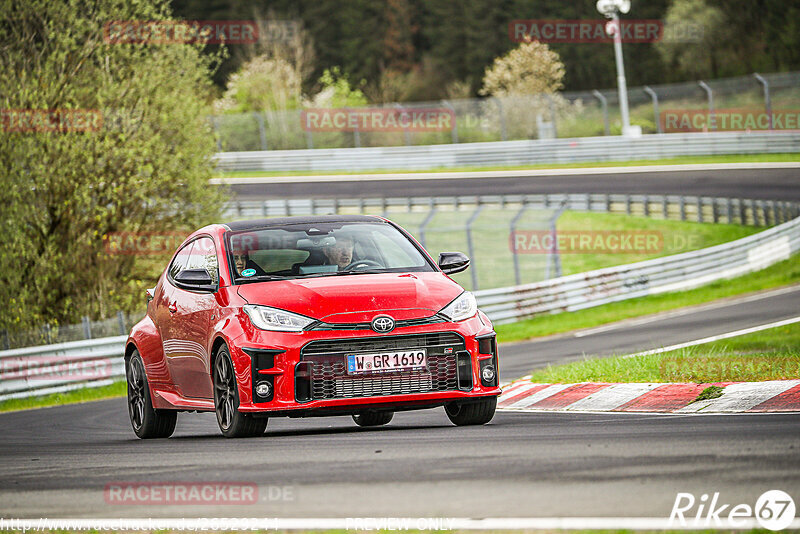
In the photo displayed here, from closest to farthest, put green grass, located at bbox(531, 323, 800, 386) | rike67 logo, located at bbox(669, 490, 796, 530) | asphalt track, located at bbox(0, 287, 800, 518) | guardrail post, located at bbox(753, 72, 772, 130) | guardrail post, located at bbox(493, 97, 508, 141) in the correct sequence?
1. rike67 logo, located at bbox(669, 490, 796, 530)
2. asphalt track, located at bbox(0, 287, 800, 518)
3. green grass, located at bbox(531, 323, 800, 386)
4. guardrail post, located at bbox(753, 72, 772, 130)
5. guardrail post, located at bbox(493, 97, 508, 141)

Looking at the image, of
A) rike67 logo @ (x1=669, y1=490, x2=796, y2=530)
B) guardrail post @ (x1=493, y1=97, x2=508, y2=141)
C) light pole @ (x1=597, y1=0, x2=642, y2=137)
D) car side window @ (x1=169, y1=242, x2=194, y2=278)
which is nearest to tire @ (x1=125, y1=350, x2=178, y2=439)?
car side window @ (x1=169, y1=242, x2=194, y2=278)

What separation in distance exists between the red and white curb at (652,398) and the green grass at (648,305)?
43.0 feet

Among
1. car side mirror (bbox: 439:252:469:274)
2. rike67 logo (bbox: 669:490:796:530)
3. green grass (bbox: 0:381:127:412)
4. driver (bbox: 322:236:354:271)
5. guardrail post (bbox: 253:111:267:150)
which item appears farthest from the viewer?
guardrail post (bbox: 253:111:267:150)

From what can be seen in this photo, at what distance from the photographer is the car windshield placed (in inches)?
375

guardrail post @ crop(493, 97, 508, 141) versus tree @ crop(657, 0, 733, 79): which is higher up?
tree @ crop(657, 0, 733, 79)

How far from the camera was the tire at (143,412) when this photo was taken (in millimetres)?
10578

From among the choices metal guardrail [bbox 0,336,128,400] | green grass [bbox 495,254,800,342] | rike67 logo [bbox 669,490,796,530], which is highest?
rike67 logo [bbox 669,490,796,530]

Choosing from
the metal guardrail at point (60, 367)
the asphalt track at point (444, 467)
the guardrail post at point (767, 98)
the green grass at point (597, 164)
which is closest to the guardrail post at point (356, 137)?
the green grass at point (597, 164)

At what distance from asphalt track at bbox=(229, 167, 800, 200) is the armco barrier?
25.3 feet

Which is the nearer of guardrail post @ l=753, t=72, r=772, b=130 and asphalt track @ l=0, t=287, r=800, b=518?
asphalt track @ l=0, t=287, r=800, b=518

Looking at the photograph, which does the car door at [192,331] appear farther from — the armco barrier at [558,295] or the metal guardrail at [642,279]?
the metal guardrail at [642,279]

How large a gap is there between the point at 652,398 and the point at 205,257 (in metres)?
3.74

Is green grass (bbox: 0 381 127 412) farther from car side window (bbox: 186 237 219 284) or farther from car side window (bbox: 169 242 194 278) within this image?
car side window (bbox: 186 237 219 284)

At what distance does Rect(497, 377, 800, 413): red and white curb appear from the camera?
9039 mm
